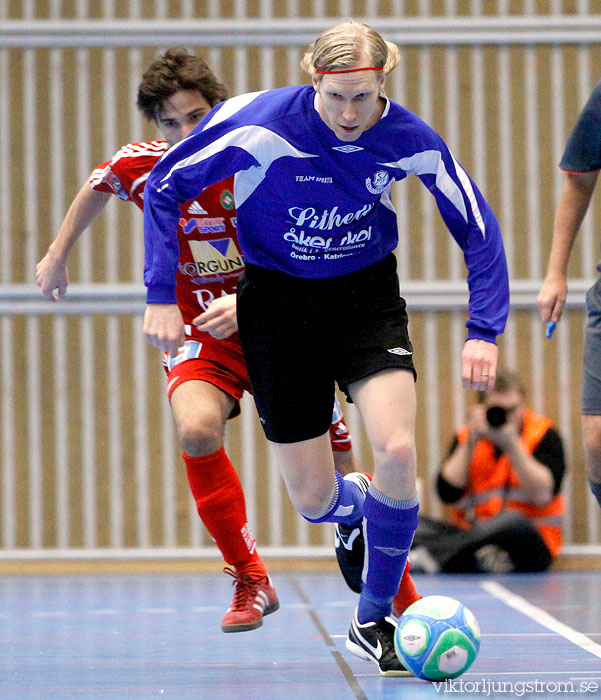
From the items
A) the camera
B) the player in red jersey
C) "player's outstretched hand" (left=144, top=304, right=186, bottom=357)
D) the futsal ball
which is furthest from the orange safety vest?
"player's outstretched hand" (left=144, top=304, right=186, bottom=357)

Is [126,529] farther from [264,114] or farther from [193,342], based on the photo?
[264,114]

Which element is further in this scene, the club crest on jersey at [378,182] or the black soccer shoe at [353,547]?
the black soccer shoe at [353,547]

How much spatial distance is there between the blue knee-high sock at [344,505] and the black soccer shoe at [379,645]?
1.16 feet

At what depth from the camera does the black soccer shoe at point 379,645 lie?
3256 mm

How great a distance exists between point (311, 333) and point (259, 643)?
1.34 metres

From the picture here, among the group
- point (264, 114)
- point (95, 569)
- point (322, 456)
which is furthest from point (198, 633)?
point (95, 569)

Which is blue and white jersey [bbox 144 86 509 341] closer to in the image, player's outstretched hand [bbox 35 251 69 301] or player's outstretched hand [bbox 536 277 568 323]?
player's outstretched hand [bbox 536 277 568 323]

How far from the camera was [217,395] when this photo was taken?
3.91 metres

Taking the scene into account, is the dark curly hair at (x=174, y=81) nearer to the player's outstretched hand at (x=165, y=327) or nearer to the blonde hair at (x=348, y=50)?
the blonde hair at (x=348, y=50)

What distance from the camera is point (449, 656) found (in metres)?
3.02

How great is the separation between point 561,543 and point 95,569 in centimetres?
296

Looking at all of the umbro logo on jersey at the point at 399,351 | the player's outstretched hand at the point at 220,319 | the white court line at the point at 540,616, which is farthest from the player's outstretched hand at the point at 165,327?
the white court line at the point at 540,616

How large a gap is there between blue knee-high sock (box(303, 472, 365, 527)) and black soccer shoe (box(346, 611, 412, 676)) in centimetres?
35

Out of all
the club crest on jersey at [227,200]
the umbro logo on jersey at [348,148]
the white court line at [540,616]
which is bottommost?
the white court line at [540,616]
